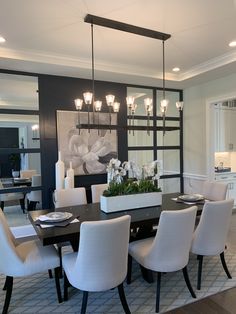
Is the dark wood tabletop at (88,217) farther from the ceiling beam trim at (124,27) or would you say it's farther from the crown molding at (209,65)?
the crown molding at (209,65)

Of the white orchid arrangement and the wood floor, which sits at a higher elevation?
the white orchid arrangement

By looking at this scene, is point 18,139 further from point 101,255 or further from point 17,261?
point 101,255

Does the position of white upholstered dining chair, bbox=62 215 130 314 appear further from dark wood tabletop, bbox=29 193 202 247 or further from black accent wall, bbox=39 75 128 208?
black accent wall, bbox=39 75 128 208

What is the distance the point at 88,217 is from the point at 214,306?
1496 mm

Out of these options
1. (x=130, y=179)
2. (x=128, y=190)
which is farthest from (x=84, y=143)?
(x=128, y=190)

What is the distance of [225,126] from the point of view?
18.9ft

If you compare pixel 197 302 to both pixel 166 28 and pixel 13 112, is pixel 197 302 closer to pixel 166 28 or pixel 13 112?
pixel 166 28

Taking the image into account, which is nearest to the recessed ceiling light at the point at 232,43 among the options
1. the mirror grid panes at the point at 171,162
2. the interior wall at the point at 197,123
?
the interior wall at the point at 197,123

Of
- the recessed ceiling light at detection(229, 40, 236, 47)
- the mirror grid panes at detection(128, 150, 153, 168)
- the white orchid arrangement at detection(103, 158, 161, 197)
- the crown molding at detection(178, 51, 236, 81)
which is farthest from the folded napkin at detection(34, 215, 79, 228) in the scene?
the crown molding at detection(178, 51, 236, 81)

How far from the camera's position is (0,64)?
394 cm

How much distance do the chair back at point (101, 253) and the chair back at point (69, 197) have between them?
1476 millimetres

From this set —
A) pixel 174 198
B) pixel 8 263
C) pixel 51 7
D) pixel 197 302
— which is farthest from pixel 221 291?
pixel 51 7

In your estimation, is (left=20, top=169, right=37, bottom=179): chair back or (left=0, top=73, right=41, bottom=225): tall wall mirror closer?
(left=0, top=73, right=41, bottom=225): tall wall mirror

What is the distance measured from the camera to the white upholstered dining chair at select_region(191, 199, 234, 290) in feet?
8.24
